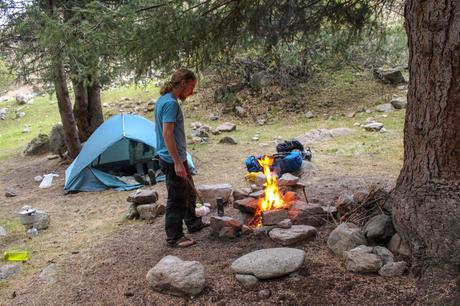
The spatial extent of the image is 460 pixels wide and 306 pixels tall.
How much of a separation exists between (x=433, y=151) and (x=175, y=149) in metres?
2.19

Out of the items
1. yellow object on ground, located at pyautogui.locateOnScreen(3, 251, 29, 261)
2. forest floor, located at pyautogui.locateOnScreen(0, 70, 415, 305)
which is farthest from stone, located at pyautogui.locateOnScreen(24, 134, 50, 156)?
yellow object on ground, located at pyautogui.locateOnScreen(3, 251, 29, 261)

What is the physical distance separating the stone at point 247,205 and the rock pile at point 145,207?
3.78ft

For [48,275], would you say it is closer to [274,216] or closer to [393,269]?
[274,216]

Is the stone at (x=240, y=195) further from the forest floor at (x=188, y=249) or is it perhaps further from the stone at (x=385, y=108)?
the stone at (x=385, y=108)

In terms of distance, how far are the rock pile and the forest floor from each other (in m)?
0.14

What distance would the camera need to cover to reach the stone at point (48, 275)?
4.23 m

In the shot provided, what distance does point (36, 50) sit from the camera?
887 cm

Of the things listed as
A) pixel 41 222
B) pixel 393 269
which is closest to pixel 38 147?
pixel 41 222

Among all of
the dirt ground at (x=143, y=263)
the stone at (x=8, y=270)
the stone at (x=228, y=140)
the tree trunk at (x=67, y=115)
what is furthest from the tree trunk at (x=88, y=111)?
the stone at (x=8, y=270)

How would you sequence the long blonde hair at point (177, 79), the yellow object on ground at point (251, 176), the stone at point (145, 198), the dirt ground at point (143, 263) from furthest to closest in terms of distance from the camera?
1. the yellow object on ground at point (251, 176)
2. the stone at point (145, 198)
3. the long blonde hair at point (177, 79)
4. the dirt ground at point (143, 263)

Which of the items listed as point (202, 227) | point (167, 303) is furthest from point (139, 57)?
point (167, 303)

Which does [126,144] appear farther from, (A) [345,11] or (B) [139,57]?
(A) [345,11]

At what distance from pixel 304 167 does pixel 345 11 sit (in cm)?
278

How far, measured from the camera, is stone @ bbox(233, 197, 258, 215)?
16.2 ft
